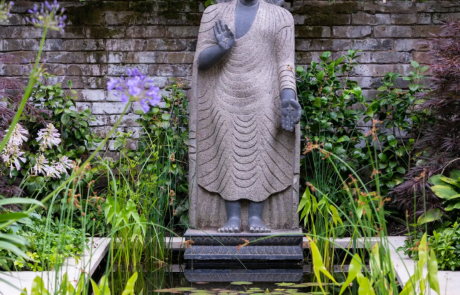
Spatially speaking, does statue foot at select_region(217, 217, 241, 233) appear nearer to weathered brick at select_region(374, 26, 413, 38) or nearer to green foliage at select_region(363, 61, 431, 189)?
green foliage at select_region(363, 61, 431, 189)

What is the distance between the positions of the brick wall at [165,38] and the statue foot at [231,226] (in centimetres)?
191

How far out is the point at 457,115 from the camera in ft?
14.1

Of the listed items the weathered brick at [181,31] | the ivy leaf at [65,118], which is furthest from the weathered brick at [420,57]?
the ivy leaf at [65,118]

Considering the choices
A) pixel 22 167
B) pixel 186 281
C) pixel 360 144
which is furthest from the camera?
pixel 360 144

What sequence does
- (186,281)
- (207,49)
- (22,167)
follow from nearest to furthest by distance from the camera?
1. (186,281)
2. (207,49)
3. (22,167)

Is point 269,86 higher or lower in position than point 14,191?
higher

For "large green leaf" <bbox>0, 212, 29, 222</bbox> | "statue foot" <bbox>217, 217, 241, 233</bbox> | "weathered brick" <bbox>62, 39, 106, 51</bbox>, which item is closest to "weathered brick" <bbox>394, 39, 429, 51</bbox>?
"statue foot" <bbox>217, 217, 241, 233</bbox>

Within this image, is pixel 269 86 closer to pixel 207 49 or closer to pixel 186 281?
pixel 207 49

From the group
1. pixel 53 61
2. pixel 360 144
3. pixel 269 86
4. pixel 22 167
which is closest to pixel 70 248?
pixel 22 167

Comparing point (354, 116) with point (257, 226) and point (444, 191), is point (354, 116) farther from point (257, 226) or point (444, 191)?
point (257, 226)

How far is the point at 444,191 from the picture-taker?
3959 millimetres

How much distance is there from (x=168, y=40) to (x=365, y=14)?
1912mm

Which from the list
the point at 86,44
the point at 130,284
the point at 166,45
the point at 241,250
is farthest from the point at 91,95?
the point at 130,284

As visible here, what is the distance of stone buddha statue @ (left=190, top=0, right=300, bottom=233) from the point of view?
4.14 meters
